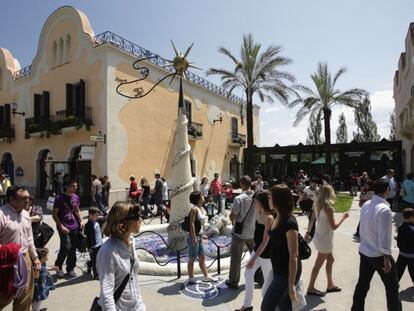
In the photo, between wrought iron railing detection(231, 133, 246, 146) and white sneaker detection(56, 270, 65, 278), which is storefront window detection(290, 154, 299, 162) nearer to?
wrought iron railing detection(231, 133, 246, 146)

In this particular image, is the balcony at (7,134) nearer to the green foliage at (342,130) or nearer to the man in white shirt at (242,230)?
the man in white shirt at (242,230)

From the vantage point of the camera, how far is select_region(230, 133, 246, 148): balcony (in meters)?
28.0

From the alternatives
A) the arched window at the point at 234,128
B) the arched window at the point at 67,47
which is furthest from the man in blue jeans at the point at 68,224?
the arched window at the point at 234,128

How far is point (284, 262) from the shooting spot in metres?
3.02

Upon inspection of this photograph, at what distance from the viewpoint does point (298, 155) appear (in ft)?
98.8

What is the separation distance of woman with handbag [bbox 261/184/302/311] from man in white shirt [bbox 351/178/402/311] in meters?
1.11

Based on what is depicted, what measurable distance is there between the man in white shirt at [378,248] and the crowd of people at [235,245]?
0.01 metres

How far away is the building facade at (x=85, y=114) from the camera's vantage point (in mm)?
16453

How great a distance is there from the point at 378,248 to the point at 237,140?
24.8 metres

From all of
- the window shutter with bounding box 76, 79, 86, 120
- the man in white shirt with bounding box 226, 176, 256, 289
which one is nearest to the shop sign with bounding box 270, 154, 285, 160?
the window shutter with bounding box 76, 79, 86, 120

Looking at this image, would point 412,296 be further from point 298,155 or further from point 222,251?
point 298,155

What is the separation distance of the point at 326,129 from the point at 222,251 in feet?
60.8

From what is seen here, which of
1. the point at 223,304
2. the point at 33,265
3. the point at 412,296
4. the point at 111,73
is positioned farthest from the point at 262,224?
the point at 111,73

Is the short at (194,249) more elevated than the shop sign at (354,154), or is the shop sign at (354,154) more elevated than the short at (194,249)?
the shop sign at (354,154)
